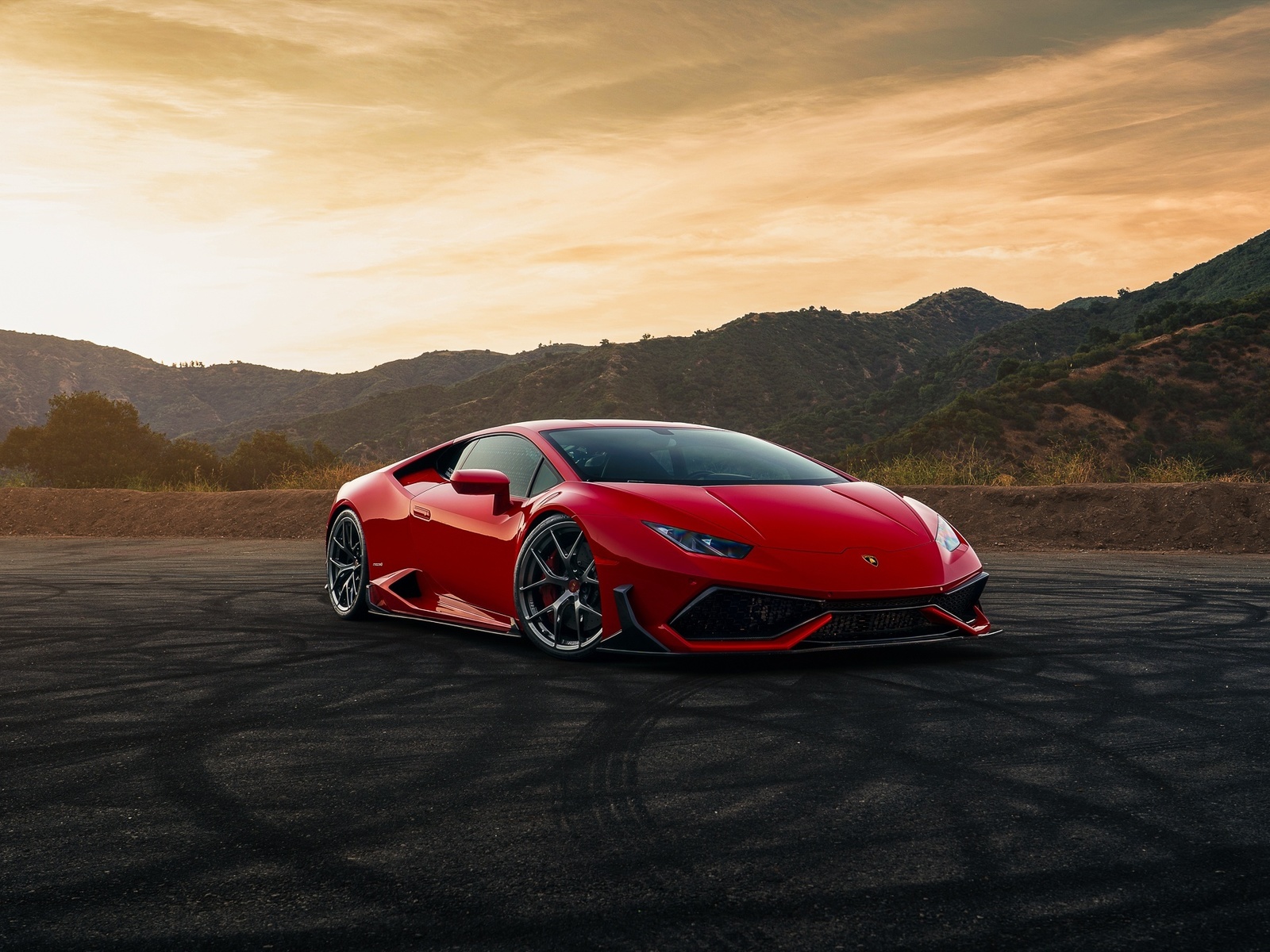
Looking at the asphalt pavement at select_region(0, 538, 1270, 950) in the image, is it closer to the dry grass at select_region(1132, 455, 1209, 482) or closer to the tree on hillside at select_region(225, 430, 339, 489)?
the dry grass at select_region(1132, 455, 1209, 482)

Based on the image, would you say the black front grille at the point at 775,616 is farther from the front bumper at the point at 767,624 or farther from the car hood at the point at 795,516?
the car hood at the point at 795,516

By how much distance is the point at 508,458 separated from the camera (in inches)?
297

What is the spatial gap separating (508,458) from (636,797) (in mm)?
3953

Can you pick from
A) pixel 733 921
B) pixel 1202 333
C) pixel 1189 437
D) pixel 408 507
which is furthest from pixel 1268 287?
pixel 733 921

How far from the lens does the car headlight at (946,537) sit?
651 centimetres

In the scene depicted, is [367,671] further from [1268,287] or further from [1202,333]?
[1268,287]

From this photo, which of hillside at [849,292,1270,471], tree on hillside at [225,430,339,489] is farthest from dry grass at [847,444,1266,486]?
hillside at [849,292,1270,471]

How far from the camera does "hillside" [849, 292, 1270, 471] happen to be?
42.7 metres

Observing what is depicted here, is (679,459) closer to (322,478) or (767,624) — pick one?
(767,624)

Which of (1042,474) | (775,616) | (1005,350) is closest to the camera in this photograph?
(775,616)

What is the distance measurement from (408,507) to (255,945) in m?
5.32

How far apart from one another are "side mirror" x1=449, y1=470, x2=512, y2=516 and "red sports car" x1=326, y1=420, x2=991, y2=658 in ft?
0.04

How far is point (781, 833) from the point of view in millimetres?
3410

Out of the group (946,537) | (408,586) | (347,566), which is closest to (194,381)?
(347,566)
